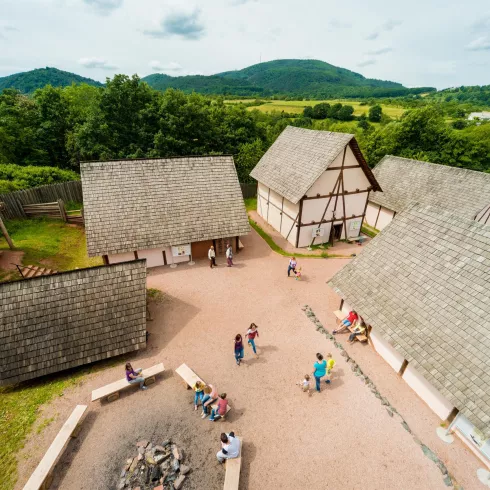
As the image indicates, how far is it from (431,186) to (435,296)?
15.9 metres

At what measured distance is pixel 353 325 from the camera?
43.3ft

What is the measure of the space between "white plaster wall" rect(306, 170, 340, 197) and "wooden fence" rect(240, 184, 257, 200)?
1258 centimetres

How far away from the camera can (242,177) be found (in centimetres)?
3266

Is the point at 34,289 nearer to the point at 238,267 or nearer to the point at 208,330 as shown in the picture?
the point at 208,330

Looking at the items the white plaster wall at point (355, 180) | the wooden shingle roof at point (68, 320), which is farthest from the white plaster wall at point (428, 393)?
the white plaster wall at point (355, 180)

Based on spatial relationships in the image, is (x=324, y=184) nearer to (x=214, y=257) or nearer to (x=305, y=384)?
(x=214, y=257)

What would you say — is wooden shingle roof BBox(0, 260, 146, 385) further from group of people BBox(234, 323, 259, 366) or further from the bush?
the bush

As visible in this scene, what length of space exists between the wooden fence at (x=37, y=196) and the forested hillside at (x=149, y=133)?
7.54 feet

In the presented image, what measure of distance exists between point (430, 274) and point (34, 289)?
16101mm

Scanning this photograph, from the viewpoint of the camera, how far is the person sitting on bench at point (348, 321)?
13.2 metres

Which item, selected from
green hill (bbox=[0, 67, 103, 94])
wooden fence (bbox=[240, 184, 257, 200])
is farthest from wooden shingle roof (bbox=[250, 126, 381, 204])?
green hill (bbox=[0, 67, 103, 94])

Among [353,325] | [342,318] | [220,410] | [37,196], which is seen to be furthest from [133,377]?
[37,196]

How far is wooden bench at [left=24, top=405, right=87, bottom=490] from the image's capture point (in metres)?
7.64

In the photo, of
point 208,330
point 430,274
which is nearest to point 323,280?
point 430,274
